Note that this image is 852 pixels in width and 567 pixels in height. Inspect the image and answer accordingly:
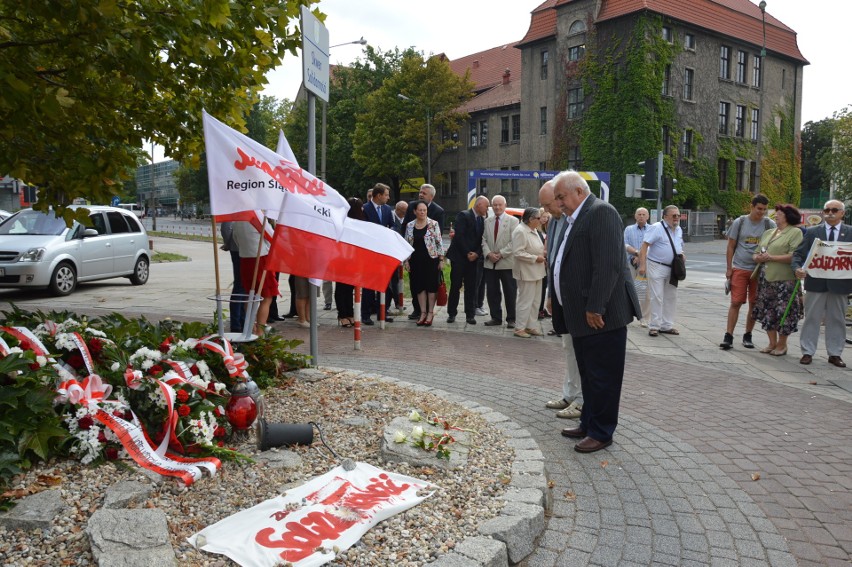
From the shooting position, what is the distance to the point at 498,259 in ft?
36.4

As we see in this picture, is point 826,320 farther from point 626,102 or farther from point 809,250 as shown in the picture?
point 626,102

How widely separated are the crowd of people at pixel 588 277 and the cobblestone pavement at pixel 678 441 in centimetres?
37

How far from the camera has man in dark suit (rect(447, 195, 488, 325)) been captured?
11.3 metres

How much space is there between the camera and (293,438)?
4.57 m

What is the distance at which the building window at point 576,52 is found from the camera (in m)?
46.8

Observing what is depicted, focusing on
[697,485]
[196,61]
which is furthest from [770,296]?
[196,61]

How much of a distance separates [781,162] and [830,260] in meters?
50.9

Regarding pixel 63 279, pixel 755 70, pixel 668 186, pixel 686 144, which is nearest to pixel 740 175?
pixel 686 144

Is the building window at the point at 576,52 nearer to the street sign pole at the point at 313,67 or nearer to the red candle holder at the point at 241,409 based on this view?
the street sign pole at the point at 313,67

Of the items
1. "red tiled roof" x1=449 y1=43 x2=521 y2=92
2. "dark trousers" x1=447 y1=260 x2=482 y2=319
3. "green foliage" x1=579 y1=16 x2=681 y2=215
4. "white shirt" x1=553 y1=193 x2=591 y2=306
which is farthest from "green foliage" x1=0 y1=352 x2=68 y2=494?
"red tiled roof" x1=449 y1=43 x2=521 y2=92

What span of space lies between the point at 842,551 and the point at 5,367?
4.65 meters

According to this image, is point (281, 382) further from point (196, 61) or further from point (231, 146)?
point (196, 61)

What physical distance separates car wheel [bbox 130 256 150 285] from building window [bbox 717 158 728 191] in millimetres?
42150

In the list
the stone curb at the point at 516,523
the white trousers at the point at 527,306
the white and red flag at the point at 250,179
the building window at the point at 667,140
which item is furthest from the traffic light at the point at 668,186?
the building window at the point at 667,140
